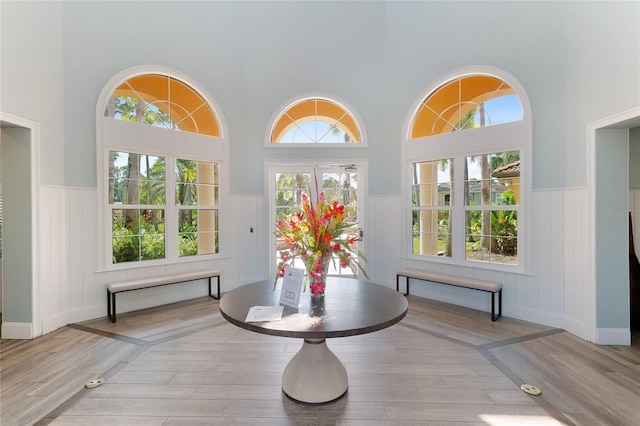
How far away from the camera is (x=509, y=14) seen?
3.71 m

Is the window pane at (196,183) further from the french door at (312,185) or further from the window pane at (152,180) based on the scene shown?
the french door at (312,185)

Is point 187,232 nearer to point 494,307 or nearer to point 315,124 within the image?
point 315,124

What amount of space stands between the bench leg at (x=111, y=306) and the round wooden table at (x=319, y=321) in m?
2.14

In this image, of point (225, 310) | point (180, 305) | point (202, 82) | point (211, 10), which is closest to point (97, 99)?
point (202, 82)

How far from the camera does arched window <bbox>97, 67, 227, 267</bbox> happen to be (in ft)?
12.6

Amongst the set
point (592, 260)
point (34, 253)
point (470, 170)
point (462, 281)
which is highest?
point (470, 170)

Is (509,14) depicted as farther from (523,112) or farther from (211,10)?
(211,10)

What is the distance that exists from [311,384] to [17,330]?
10.6 ft

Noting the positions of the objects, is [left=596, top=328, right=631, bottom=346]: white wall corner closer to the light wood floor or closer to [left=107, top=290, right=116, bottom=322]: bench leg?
the light wood floor

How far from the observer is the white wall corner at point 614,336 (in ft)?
9.84

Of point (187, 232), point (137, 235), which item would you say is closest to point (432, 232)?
point (187, 232)

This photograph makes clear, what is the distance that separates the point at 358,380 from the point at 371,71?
429cm

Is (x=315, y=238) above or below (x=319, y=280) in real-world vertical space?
above

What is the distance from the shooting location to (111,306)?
3.81 m
